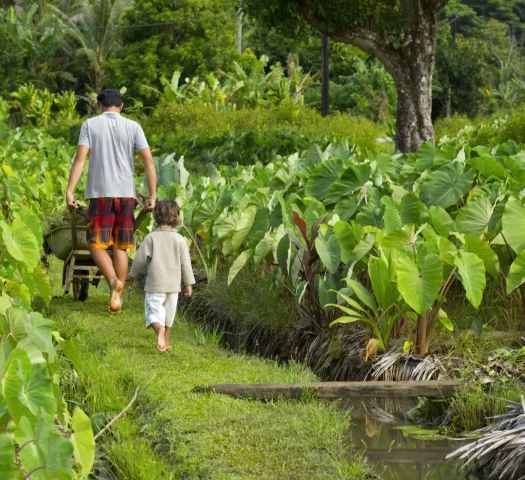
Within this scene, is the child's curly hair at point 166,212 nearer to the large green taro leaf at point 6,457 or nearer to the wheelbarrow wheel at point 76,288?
the wheelbarrow wheel at point 76,288

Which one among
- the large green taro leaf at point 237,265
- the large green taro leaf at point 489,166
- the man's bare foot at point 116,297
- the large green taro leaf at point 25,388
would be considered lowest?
the man's bare foot at point 116,297

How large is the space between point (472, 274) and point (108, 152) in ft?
10.1

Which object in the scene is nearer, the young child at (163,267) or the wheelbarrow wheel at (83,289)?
the young child at (163,267)

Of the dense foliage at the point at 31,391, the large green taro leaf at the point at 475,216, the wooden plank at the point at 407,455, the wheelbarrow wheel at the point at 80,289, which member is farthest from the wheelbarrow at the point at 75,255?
the wooden plank at the point at 407,455

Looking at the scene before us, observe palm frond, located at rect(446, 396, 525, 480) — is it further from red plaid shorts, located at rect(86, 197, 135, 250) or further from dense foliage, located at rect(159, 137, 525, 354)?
red plaid shorts, located at rect(86, 197, 135, 250)

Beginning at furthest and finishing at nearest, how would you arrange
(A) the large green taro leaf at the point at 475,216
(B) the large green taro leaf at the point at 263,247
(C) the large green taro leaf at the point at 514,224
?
1. (B) the large green taro leaf at the point at 263,247
2. (A) the large green taro leaf at the point at 475,216
3. (C) the large green taro leaf at the point at 514,224

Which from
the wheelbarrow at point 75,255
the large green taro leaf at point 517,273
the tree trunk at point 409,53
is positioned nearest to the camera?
the large green taro leaf at point 517,273

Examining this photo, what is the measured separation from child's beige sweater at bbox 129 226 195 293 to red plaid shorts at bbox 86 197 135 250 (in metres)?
1.06

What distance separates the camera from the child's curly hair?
6.91 metres

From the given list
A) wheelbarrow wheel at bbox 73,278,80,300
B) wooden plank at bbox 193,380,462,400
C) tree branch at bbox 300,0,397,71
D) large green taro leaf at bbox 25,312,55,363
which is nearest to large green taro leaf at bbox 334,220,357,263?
wooden plank at bbox 193,380,462,400

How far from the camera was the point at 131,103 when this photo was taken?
45.9 metres

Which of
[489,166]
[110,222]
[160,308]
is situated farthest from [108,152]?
[489,166]

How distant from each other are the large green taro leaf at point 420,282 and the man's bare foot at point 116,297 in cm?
273

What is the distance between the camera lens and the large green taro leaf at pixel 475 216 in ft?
23.0
